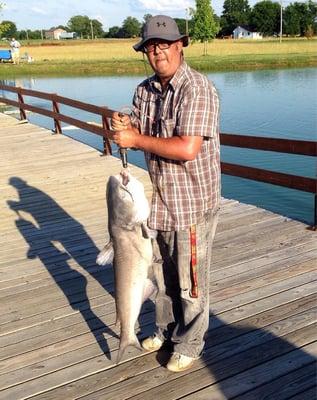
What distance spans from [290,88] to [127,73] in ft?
61.6

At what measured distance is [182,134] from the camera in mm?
2775

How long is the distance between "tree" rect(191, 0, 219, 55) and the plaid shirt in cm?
7086

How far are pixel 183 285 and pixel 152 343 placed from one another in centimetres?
72

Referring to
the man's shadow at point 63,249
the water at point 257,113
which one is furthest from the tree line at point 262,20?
the man's shadow at point 63,249

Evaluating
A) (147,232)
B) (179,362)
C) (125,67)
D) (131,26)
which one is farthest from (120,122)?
(131,26)

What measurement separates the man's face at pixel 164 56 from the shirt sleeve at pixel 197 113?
18 centimetres

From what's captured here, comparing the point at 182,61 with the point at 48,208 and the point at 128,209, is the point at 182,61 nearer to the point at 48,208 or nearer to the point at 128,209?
the point at 128,209

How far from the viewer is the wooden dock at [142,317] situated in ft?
11.1

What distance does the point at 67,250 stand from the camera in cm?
595

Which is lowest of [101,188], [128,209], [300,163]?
[300,163]

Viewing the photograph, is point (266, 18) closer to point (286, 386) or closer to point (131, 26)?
point (131, 26)

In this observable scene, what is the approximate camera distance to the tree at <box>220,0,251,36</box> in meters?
130

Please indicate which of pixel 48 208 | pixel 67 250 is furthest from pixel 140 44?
pixel 48 208

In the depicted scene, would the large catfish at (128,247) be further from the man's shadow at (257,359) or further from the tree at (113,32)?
the tree at (113,32)
